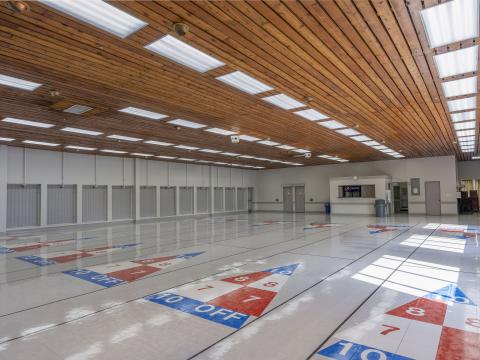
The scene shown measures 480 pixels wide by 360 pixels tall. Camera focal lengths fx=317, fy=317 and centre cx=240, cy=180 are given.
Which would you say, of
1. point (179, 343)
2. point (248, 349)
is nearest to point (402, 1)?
point (248, 349)

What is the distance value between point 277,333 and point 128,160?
16739 millimetres

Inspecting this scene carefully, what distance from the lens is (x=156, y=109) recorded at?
7953 millimetres

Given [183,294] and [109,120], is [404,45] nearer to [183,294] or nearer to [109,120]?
[183,294]

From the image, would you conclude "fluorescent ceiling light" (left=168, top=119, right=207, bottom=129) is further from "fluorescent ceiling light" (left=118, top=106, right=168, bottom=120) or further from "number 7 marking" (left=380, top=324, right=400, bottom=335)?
"number 7 marking" (left=380, top=324, right=400, bottom=335)

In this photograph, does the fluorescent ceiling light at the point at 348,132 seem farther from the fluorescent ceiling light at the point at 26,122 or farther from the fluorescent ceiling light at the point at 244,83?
the fluorescent ceiling light at the point at 26,122

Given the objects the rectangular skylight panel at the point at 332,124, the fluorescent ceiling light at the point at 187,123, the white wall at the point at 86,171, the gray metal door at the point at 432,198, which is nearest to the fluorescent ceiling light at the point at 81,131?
→ the fluorescent ceiling light at the point at 187,123

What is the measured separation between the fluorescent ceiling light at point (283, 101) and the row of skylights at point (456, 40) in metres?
2.90

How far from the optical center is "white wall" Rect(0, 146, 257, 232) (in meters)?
13.9

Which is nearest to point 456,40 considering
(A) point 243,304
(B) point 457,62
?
(B) point 457,62

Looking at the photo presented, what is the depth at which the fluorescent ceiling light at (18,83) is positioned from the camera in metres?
5.79

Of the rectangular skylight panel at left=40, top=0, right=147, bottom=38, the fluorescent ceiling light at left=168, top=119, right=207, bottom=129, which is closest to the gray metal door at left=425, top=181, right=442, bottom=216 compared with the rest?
the fluorescent ceiling light at left=168, top=119, right=207, bottom=129

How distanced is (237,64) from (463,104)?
246 inches

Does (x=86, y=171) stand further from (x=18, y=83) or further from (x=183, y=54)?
(x=183, y=54)

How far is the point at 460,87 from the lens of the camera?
6617mm
